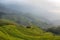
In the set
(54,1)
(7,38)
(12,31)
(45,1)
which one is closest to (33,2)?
(45,1)

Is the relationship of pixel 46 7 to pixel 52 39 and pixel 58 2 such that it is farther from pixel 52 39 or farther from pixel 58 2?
pixel 52 39

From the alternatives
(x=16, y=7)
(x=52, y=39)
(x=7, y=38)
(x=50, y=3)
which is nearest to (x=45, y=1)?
(x=50, y=3)

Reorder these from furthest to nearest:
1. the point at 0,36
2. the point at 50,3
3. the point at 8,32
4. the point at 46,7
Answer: the point at 46,7, the point at 50,3, the point at 8,32, the point at 0,36

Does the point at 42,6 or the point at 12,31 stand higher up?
the point at 42,6

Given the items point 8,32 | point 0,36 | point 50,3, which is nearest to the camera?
point 0,36

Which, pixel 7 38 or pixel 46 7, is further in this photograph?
pixel 46 7

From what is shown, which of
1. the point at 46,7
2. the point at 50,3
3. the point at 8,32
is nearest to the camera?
the point at 8,32

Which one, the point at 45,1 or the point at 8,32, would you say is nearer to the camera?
the point at 8,32

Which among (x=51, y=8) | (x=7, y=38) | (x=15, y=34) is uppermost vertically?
(x=51, y=8)

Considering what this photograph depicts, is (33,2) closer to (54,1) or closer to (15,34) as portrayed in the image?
(54,1)
